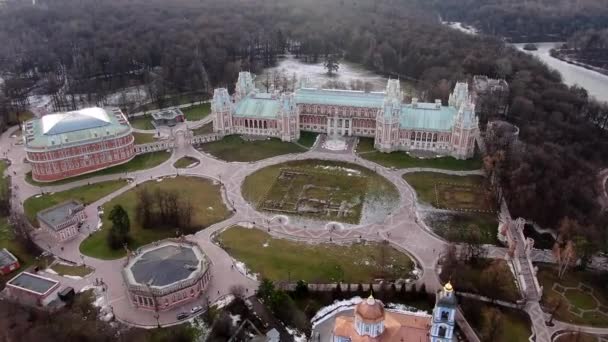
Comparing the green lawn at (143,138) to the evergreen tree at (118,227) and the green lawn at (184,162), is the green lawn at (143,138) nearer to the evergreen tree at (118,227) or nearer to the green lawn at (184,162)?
the green lawn at (184,162)

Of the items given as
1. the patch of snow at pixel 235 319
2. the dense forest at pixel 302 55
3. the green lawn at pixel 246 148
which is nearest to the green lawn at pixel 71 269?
the patch of snow at pixel 235 319

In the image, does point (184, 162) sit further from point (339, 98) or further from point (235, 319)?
point (235, 319)

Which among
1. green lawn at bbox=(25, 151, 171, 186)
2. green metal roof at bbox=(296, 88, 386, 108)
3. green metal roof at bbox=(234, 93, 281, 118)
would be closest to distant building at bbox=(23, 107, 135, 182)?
green lawn at bbox=(25, 151, 171, 186)

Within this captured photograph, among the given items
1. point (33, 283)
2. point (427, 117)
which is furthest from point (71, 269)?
point (427, 117)

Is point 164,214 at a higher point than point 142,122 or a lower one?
lower

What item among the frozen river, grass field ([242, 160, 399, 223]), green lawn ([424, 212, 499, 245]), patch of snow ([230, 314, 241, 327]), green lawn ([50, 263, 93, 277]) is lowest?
patch of snow ([230, 314, 241, 327])

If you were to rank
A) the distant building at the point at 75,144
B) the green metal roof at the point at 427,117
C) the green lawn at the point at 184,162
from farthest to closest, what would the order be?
the green metal roof at the point at 427,117 → the green lawn at the point at 184,162 → the distant building at the point at 75,144

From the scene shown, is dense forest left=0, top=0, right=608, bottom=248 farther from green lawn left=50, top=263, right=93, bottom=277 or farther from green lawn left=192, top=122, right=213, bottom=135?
green lawn left=50, top=263, right=93, bottom=277
